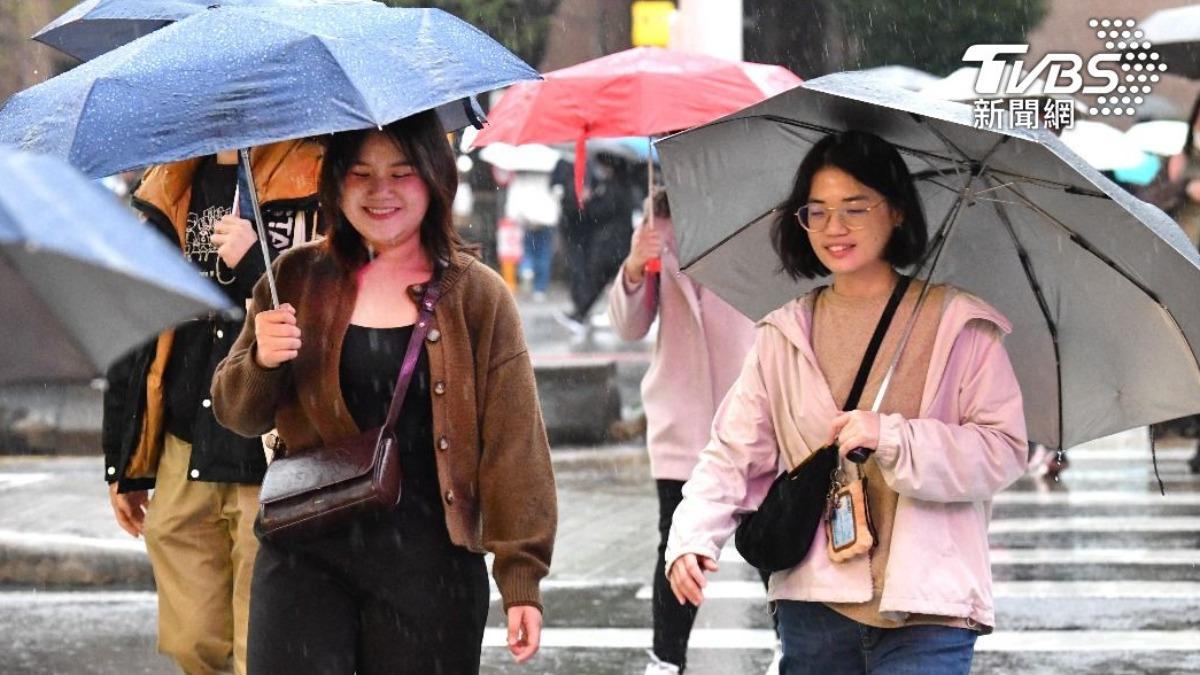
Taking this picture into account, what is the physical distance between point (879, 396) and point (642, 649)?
403 centimetres

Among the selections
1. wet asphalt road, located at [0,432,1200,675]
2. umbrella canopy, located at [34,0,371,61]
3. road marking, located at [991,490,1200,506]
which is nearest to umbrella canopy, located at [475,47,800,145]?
umbrella canopy, located at [34,0,371,61]

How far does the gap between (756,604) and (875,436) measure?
5097 millimetres

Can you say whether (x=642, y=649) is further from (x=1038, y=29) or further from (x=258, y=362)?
(x=1038, y=29)

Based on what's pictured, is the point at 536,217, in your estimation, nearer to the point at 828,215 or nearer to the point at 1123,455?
the point at 1123,455

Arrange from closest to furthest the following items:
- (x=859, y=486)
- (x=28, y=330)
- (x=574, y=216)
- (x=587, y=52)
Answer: (x=28, y=330)
(x=859, y=486)
(x=574, y=216)
(x=587, y=52)

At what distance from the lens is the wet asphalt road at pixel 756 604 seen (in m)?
8.14

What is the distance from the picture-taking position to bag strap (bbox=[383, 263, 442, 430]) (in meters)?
4.43

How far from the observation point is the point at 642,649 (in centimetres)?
828

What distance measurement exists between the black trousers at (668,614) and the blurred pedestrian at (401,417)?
2.55m

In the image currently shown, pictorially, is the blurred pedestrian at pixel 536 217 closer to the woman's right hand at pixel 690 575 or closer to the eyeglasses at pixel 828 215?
the eyeglasses at pixel 828 215

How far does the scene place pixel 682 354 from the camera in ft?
23.9

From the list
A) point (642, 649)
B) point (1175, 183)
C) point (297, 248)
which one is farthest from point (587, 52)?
point (297, 248)

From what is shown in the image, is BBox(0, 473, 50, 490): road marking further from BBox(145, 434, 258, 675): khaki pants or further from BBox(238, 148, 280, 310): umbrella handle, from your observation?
BBox(238, 148, 280, 310): umbrella handle

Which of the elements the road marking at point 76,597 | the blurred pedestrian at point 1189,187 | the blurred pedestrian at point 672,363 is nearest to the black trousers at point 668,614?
the blurred pedestrian at point 672,363
